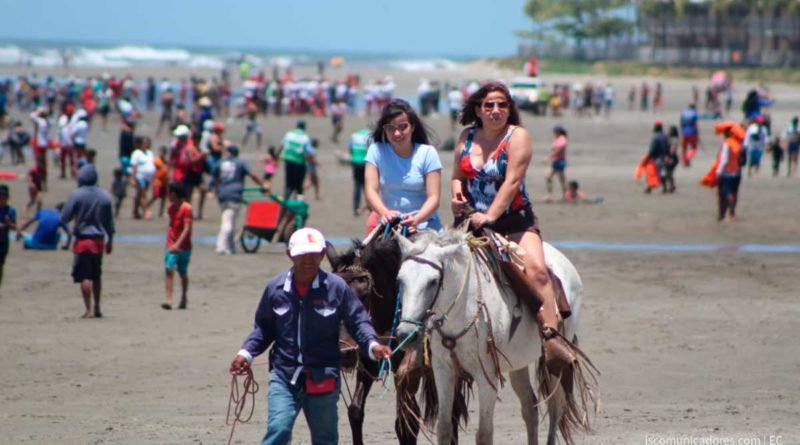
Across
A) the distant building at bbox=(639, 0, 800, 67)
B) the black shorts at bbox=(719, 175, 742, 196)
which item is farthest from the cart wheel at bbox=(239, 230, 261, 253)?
the distant building at bbox=(639, 0, 800, 67)

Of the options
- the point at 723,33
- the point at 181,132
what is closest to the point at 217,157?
the point at 181,132

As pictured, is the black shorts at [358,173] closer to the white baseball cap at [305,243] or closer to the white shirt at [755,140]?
the white shirt at [755,140]

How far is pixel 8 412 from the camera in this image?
10203mm

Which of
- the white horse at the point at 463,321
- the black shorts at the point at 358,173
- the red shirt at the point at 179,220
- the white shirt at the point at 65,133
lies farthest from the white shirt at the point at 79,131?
the white horse at the point at 463,321

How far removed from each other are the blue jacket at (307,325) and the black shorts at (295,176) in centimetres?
1638

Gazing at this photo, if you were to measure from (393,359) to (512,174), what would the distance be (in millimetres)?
1527

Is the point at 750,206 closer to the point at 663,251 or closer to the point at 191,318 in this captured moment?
the point at 663,251

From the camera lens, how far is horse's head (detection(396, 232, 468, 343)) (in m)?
7.08

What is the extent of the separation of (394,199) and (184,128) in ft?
50.6

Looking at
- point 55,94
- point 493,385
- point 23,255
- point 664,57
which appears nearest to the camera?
point 493,385

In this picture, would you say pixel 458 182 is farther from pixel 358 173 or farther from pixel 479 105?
pixel 358 173

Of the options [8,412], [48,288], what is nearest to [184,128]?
[48,288]

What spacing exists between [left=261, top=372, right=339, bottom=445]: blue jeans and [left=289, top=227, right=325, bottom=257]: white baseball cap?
698 mm

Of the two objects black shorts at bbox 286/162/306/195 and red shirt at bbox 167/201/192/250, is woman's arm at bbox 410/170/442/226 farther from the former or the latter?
black shorts at bbox 286/162/306/195
